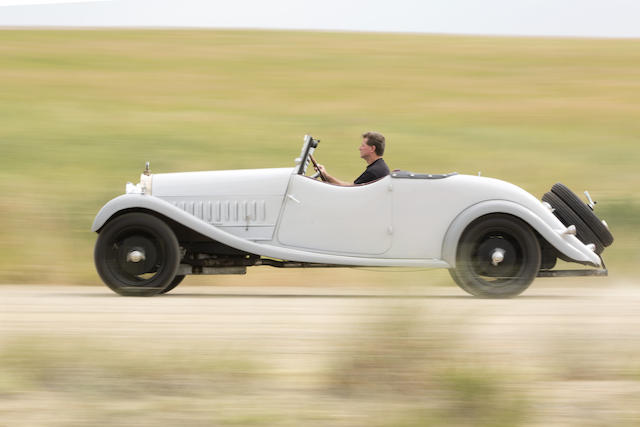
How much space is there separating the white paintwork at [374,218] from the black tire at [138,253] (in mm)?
121

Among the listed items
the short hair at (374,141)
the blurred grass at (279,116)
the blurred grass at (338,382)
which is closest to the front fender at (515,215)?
the short hair at (374,141)

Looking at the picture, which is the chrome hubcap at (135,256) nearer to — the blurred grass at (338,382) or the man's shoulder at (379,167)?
the man's shoulder at (379,167)

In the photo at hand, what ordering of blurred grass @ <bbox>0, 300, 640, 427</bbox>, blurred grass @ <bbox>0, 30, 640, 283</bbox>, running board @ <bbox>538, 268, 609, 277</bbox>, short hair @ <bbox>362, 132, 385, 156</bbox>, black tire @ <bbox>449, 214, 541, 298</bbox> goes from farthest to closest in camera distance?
blurred grass @ <bbox>0, 30, 640, 283</bbox>, short hair @ <bbox>362, 132, 385, 156</bbox>, running board @ <bbox>538, 268, 609, 277</bbox>, black tire @ <bbox>449, 214, 541, 298</bbox>, blurred grass @ <bbox>0, 300, 640, 427</bbox>

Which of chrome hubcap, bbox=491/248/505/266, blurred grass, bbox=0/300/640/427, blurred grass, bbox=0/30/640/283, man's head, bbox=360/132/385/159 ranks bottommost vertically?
blurred grass, bbox=0/300/640/427

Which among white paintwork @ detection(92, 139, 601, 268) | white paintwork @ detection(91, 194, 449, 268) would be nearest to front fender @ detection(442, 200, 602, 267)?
white paintwork @ detection(92, 139, 601, 268)

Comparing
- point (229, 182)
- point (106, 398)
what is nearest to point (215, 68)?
point (229, 182)

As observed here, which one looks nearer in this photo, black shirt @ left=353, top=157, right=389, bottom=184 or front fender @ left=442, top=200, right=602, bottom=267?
front fender @ left=442, top=200, right=602, bottom=267

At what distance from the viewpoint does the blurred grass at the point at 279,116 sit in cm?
1212

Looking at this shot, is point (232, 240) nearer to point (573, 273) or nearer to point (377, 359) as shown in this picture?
point (573, 273)

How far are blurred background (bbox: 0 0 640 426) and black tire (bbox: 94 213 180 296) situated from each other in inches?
13.0

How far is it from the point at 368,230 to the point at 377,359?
3.63m

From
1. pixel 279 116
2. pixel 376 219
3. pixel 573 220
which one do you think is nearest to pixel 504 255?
pixel 573 220

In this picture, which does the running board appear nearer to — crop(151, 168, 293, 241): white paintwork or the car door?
the car door

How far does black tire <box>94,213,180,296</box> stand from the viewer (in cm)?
770
